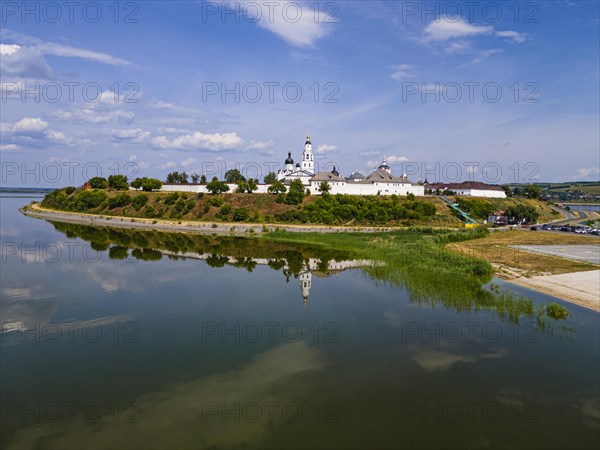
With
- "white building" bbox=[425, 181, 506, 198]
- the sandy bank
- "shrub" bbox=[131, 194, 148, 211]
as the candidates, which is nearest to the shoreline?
"shrub" bbox=[131, 194, 148, 211]

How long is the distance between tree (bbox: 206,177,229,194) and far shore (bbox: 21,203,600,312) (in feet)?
56.0

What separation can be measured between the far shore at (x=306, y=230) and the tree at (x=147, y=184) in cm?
1658

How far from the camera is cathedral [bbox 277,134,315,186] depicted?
328ft

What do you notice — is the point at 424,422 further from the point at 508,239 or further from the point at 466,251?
the point at 508,239

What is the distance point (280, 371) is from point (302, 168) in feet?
300

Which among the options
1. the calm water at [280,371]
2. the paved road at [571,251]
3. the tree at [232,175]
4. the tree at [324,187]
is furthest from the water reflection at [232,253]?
the tree at [232,175]

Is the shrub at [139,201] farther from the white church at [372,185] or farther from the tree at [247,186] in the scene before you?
the white church at [372,185]

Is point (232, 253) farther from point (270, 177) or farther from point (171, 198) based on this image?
point (270, 177)

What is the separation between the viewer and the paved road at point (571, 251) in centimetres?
3701

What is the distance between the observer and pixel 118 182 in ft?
315

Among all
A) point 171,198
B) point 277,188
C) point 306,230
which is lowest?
point 306,230

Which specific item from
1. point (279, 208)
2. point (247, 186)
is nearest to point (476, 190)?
point (279, 208)

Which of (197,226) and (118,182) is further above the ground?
(118,182)

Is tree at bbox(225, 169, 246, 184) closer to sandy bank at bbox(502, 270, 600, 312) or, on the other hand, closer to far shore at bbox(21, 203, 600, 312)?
far shore at bbox(21, 203, 600, 312)
